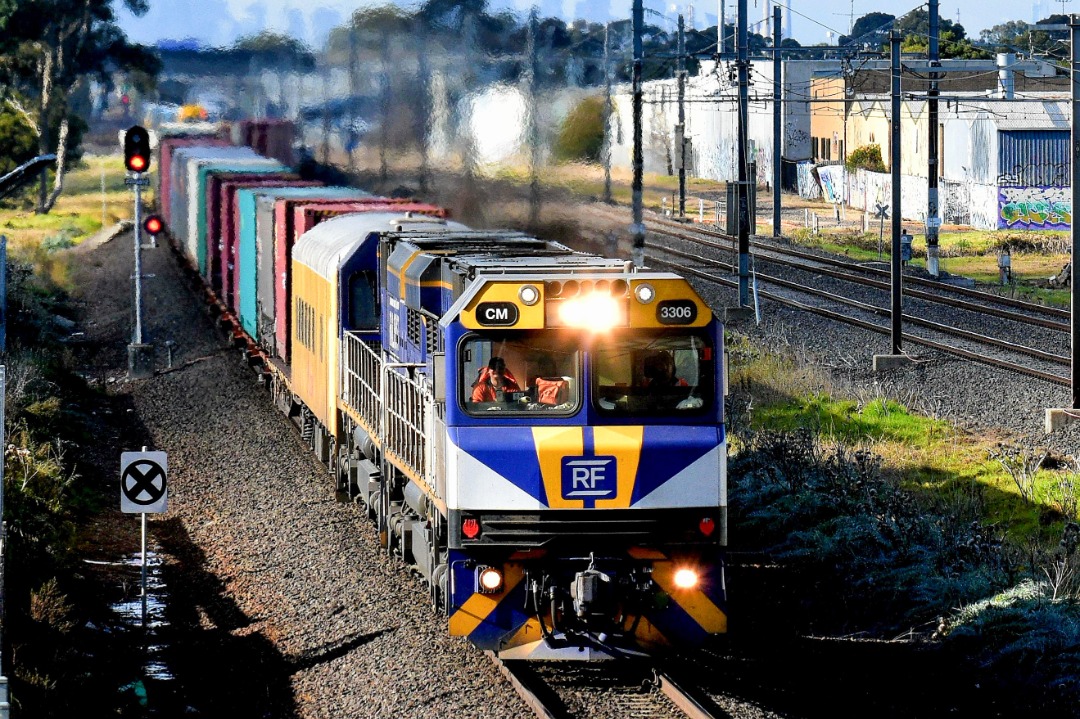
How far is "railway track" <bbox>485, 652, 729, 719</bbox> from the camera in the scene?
1061cm

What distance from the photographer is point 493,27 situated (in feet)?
104

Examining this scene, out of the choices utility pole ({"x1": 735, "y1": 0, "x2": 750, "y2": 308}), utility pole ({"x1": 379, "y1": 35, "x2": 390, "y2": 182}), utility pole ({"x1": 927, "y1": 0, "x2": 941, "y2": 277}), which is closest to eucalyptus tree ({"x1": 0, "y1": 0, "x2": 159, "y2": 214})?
utility pole ({"x1": 379, "y1": 35, "x2": 390, "y2": 182})

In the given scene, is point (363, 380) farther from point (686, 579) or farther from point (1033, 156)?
point (1033, 156)

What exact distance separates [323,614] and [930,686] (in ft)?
17.5

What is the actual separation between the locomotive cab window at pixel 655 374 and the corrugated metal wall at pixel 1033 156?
45.4 metres

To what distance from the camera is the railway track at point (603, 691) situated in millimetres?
10609

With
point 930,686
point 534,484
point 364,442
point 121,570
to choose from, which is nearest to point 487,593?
point 534,484

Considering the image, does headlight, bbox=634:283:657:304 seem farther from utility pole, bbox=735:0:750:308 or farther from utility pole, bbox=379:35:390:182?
utility pole, bbox=379:35:390:182

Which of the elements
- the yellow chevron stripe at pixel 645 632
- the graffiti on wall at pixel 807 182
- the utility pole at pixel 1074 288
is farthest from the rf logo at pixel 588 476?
the graffiti on wall at pixel 807 182

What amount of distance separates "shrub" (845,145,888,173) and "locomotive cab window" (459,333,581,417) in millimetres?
56536

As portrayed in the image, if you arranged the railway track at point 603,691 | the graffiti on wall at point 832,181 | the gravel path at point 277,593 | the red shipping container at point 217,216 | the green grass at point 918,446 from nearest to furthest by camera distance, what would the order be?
the railway track at point 603,691, the gravel path at point 277,593, the green grass at point 918,446, the red shipping container at point 217,216, the graffiti on wall at point 832,181

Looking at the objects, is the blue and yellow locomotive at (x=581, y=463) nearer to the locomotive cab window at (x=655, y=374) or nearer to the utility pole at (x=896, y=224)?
the locomotive cab window at (x=655, y=374)

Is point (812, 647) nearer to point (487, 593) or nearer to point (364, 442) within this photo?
point (487, 593)

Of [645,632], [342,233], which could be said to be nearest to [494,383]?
[645,632]
